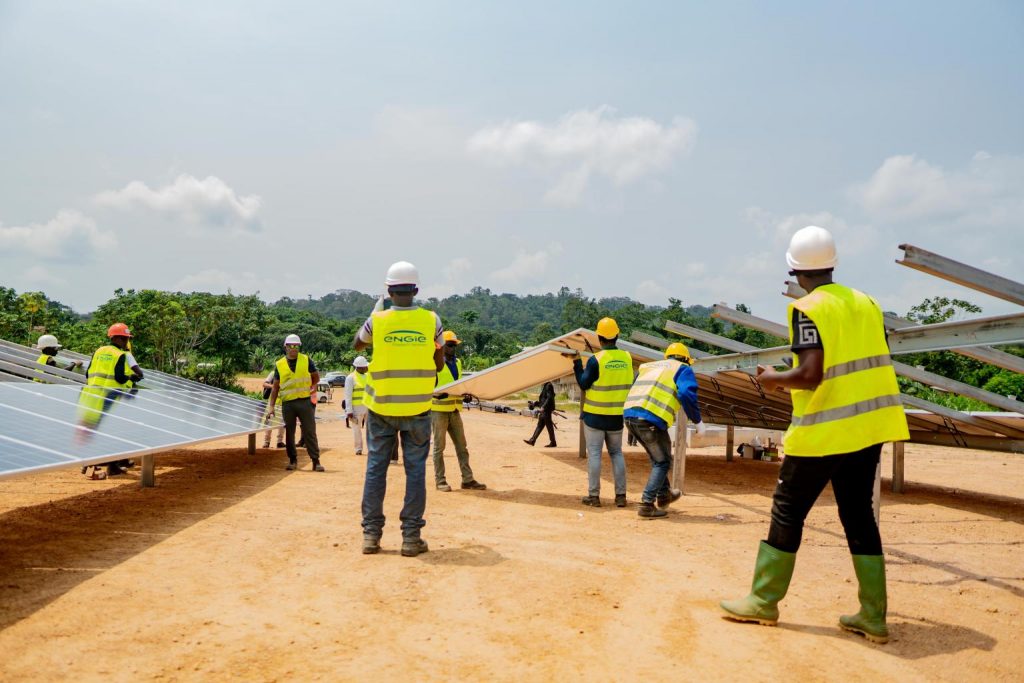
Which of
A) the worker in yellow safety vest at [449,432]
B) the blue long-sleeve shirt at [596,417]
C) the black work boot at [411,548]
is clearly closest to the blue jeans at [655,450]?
the blue long-sleeve shirt at [596,417]

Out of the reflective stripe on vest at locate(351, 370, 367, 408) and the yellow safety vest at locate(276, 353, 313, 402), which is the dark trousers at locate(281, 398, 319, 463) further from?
the reflective stripe on vest at locate(351, 370, 367, 408)

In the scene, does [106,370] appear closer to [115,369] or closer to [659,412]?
[115,369]

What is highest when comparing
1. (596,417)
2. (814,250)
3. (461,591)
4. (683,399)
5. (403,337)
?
(814,250)

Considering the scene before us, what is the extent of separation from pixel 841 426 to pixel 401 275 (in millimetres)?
3390

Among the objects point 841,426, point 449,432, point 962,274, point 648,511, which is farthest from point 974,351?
point 449,432

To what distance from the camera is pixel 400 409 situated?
18.1 ft

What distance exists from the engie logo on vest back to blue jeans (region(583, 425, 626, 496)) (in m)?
2.87

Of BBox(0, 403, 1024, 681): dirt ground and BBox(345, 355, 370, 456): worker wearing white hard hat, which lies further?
BBox(345, 355, 370, 456): worker wearing white hard hat

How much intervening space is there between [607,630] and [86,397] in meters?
6.58


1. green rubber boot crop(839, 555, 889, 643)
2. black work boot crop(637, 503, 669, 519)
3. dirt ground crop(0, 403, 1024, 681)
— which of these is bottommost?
dirt ground crop(0, 403, 1024, 681)

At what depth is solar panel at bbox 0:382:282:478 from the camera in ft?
16.5

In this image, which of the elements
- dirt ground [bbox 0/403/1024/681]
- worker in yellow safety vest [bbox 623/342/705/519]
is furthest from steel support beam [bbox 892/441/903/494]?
worker in yellow safety vest [bbox 623/342/705/519]

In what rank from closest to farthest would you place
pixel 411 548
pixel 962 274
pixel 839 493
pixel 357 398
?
pixel 839 493 → pixel 962 274 → pixel 411 548 → pixel 357 398

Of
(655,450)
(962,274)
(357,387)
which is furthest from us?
(357,387)
